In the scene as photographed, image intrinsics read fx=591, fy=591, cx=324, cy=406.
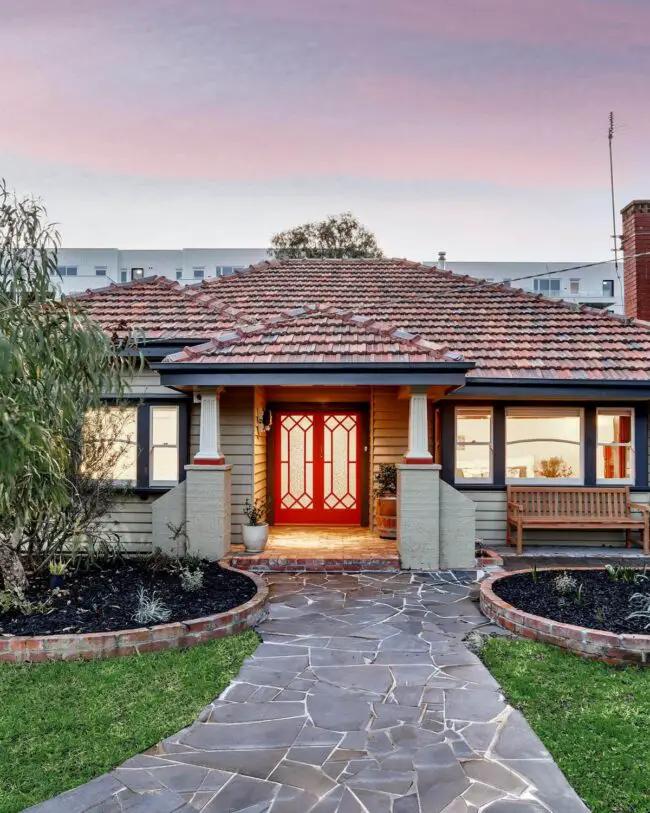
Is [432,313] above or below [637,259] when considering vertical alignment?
below

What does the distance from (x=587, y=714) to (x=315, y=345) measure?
6.11 metres

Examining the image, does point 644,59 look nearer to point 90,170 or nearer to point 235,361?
point 235,361

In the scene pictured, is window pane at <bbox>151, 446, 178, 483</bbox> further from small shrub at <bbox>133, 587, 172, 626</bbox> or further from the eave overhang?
small shrub at <bbox>133, 587, 172, 626</bbox>

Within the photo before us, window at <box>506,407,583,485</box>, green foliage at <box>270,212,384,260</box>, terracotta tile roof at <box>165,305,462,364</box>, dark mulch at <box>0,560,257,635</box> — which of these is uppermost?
green foliage at <box>270,212,384,260</box>

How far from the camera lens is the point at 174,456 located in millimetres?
10023

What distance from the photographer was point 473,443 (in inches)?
412

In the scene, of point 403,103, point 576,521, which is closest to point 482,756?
point 576,521

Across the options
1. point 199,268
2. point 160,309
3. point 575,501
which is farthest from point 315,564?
point 199,268

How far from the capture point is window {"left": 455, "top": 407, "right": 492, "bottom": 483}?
1044 centimetres

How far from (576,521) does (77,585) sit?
748cm

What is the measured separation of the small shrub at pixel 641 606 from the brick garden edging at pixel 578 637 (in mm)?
382

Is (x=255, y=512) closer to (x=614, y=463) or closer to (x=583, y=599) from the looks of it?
(x=583, y=599)

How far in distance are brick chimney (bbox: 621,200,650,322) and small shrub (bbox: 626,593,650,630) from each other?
9.21 meters

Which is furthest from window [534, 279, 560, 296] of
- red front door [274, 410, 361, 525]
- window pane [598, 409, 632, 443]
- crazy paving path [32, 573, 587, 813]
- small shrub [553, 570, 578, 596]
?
crazy paving path [32, 573, 587, 813]
